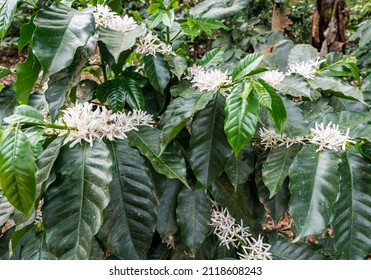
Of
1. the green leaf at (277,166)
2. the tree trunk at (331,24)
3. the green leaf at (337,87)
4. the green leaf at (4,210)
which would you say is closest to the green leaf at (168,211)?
the green leaf at (277,166)

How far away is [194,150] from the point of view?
31.5 inches

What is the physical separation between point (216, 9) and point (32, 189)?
0.73 metres

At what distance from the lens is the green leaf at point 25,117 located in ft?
2.22

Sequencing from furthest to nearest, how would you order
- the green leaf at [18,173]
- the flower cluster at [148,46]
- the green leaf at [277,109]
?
the flower cluster at [148,46] → the green leaf at [277,109] → the green leaf at [18,173]

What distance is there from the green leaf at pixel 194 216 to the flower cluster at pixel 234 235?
4 centimetres

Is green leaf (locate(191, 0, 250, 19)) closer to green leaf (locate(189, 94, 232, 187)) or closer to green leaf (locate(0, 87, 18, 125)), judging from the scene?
green leaf (locate(189, 94, 232, 187))

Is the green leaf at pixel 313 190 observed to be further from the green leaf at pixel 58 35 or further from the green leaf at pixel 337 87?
the green leaf at pixel 58 35

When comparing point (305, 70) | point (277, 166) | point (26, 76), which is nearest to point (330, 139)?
point (277, 166)

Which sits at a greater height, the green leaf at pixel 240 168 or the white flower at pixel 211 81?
the white flower at pixel 211 81

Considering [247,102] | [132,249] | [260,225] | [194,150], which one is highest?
[247,102]

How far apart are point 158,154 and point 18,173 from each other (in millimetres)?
278
